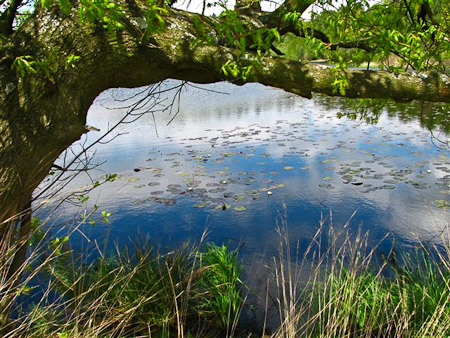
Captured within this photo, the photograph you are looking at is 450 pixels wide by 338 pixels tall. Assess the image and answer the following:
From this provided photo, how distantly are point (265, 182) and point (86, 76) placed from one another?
4.82 m

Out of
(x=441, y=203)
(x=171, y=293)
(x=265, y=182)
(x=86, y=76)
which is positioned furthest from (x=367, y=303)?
(x=265, y=182)

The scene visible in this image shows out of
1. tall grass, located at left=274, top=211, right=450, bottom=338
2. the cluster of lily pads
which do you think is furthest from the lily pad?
tall grass, located at left=274, top=211, right=450, bottom=338

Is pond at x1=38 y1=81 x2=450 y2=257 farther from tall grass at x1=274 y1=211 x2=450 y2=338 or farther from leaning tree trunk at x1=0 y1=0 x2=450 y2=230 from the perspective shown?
leaning tree trunk at x1=0 y1=0 x2=450 y2=230

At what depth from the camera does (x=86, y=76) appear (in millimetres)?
1677

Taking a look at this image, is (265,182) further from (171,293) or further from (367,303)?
(367,303)

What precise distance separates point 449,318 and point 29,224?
2.45 meters

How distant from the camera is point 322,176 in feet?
21.1

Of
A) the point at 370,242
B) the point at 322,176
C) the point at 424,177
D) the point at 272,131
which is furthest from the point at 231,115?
the point at 370,242

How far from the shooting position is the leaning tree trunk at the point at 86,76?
5.08ft

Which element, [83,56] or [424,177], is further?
[424,177]

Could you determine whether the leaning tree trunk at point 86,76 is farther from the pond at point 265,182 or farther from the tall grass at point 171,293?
the tall grass at point 171,293

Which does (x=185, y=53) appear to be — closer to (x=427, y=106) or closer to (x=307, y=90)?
(x=307, y=90)

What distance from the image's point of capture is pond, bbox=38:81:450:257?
15.9ft

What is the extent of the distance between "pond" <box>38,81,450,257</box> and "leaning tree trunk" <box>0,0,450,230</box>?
938 millimetres
